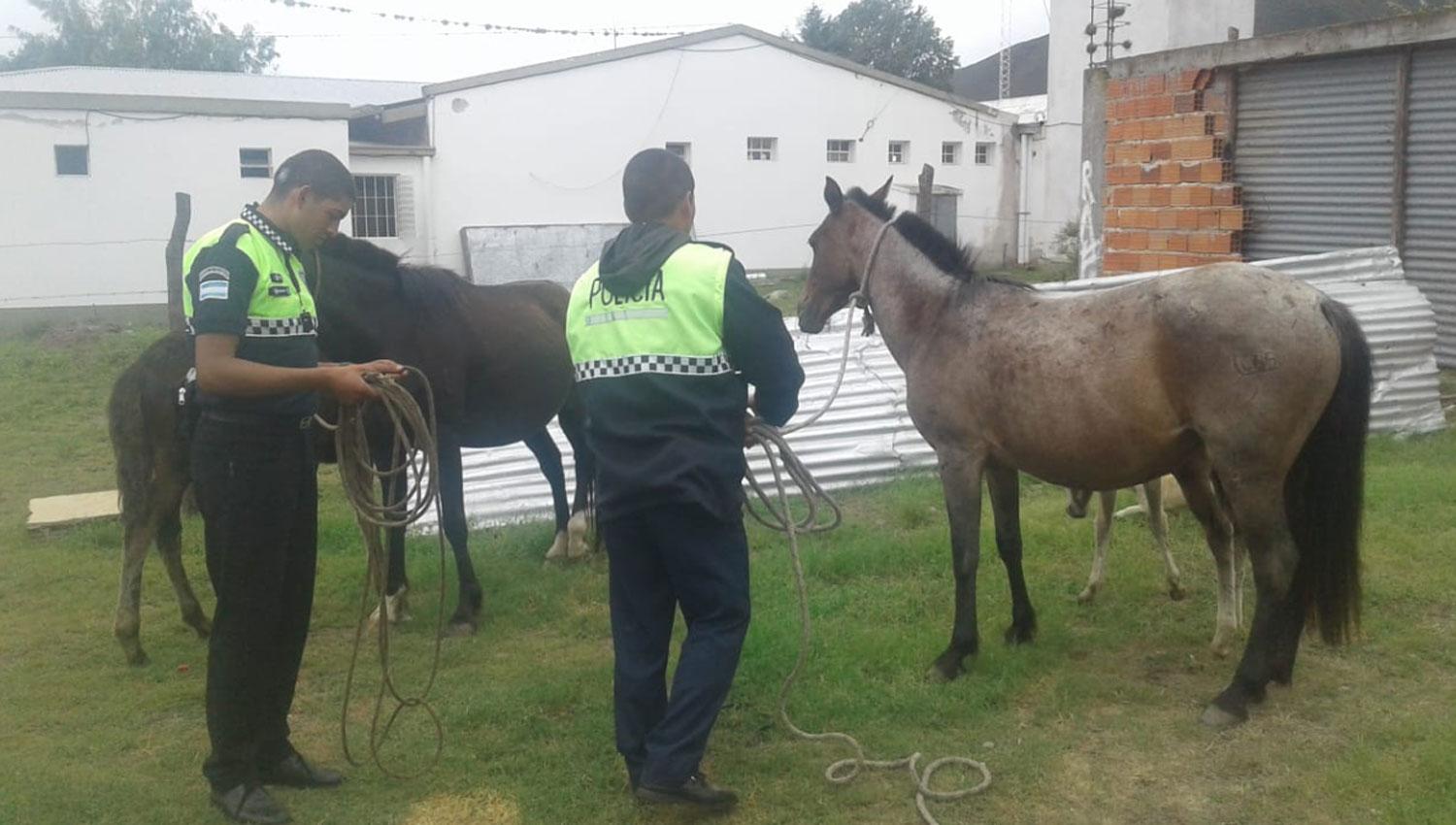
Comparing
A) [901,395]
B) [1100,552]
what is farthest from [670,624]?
[901,395]

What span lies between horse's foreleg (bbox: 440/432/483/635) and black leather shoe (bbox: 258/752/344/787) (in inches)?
69.5

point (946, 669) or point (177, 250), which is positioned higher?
point (177, 250)

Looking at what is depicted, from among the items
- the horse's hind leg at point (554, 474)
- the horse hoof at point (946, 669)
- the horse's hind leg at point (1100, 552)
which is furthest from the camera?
the horse's hind leg at point (554, 474)

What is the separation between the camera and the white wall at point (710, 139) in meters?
24.8

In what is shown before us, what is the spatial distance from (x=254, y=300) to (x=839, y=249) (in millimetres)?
2767

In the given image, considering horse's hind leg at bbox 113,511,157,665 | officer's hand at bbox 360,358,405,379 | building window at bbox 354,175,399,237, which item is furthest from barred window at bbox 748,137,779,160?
officer's hand at bbox 360,358,405,379

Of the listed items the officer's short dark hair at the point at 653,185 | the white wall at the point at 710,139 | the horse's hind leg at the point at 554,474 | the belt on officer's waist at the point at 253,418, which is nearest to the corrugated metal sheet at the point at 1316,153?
the horse's hind leg at the point at 554,474

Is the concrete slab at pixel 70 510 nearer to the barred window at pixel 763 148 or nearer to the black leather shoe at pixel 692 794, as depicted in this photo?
the black leather shoe at pixel 692 794

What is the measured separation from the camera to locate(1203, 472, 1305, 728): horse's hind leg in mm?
4367

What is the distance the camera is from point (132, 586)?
555 centimetres

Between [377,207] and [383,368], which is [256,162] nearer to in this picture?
[377,207]

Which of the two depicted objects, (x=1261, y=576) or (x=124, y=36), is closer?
(x=1261, y=576)

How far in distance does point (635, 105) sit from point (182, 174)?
31.1ft

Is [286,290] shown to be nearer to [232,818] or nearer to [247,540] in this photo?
[247,540]
